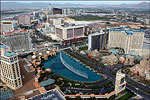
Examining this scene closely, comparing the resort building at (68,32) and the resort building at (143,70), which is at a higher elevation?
the resort building at (68,32)

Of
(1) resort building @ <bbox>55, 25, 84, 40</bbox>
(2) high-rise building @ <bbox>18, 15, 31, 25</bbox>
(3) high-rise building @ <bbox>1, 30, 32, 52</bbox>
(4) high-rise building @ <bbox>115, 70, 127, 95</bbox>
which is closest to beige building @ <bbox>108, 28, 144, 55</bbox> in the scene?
(1) resort building @ <bbox>55, 25, 84, 40</bbox>

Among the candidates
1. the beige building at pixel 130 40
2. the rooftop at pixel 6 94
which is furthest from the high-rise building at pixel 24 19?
the rooftop at pixel 6 94

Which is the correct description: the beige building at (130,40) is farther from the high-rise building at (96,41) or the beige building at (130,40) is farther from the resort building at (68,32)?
the resort building at (68,32)

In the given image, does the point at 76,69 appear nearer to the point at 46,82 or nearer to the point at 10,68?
the point at 46,82

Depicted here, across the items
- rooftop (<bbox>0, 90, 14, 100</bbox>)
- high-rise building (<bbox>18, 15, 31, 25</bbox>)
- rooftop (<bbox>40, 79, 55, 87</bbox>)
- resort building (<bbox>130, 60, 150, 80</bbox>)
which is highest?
high-rise building (<bbox>18, 15, 31, 25</bbox>)

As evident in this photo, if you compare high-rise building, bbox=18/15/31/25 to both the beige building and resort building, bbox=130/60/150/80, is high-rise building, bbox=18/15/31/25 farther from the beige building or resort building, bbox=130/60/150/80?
resort building, bbox=130/60/150/80

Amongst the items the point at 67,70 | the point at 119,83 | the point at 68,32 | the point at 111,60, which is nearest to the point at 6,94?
the point at 67,70
